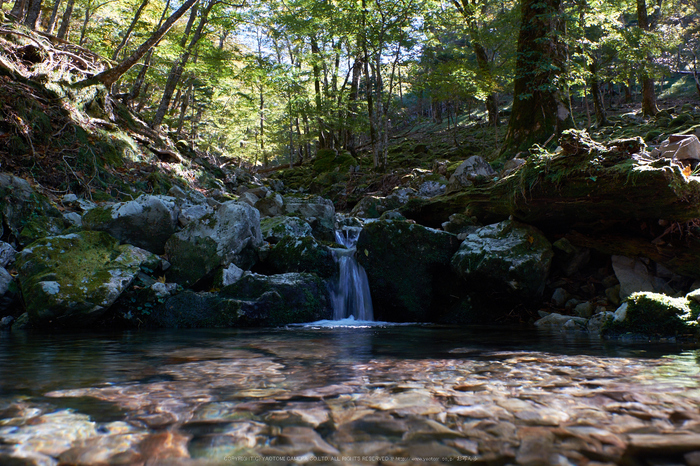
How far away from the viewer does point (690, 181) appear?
501cm

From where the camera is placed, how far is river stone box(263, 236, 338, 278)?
748 centimetres

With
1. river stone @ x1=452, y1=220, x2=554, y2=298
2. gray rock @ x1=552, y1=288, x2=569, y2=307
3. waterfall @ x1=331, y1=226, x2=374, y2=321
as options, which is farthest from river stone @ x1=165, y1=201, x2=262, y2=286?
gray rock @ x1=552, y1=288, x2=569, y2=307

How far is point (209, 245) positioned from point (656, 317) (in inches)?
242

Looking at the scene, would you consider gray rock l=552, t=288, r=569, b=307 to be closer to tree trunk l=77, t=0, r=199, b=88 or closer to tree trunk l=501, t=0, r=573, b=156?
tree trunk l=501, t=0, r=573, b=156

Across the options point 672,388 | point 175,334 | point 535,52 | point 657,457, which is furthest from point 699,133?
point 175,334

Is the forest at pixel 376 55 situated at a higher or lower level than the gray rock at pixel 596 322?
higher

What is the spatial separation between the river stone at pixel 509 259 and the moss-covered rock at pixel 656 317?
1703 millimetres

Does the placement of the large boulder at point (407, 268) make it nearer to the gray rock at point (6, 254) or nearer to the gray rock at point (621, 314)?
the gray rock at point (621, 314)

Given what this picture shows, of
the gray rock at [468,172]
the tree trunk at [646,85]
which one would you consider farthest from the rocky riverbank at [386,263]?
the tree trunk at [646,85]

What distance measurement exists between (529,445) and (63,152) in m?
10.8

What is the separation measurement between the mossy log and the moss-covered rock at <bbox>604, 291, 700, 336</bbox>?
4.63 feet

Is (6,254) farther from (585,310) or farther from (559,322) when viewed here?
Answer: (585,310)

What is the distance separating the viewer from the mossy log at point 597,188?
16.9 feet

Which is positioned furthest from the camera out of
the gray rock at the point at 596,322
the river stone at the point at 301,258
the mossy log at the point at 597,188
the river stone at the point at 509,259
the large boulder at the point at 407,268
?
the river stone at the point at 301,258
